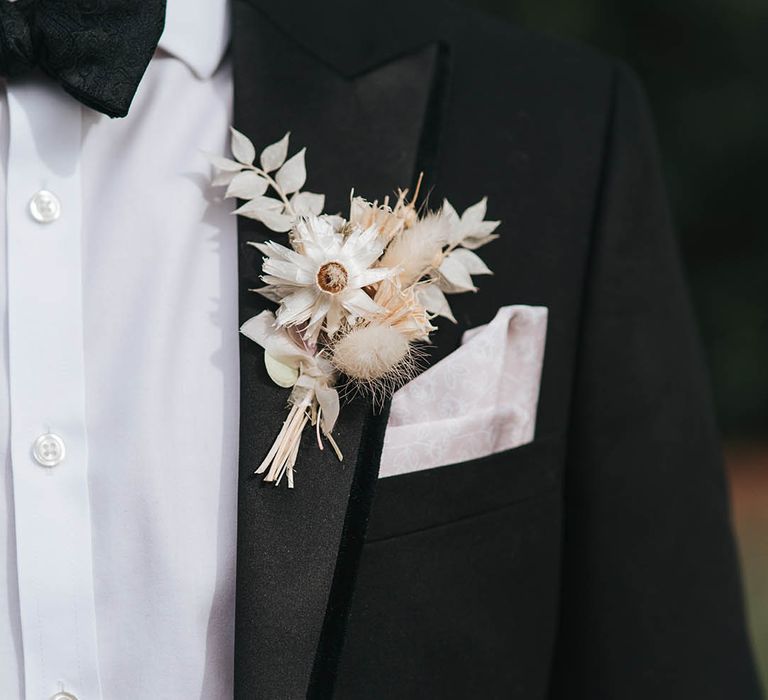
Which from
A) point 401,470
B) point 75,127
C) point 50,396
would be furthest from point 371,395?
point 75,127

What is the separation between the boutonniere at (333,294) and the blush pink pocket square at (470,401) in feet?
0.13

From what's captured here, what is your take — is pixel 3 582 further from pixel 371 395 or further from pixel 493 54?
pixel 493 54

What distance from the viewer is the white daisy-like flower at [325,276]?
2.83ft

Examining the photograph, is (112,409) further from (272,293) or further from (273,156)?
(273,156)

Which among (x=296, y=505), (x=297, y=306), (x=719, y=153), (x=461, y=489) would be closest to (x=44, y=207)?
(x=297, y=306)

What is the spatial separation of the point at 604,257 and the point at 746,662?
1.81 feet

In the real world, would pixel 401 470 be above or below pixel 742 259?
below

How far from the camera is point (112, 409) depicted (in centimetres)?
91

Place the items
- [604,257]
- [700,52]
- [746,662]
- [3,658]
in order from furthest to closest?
1. [700,52]
2. [746,662]
3. [604,257]
4. [3,658]

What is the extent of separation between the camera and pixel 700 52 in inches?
158

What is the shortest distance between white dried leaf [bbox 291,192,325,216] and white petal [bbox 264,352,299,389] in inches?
5.9

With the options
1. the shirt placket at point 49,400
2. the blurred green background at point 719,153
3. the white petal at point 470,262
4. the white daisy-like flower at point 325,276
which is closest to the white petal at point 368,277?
the white daisy-like flower at point 325,276

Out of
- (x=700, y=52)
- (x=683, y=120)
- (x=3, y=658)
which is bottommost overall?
(x=3, y=658)

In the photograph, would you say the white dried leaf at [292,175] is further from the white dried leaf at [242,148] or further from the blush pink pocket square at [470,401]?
the blush pink pocket square at [470,401]
